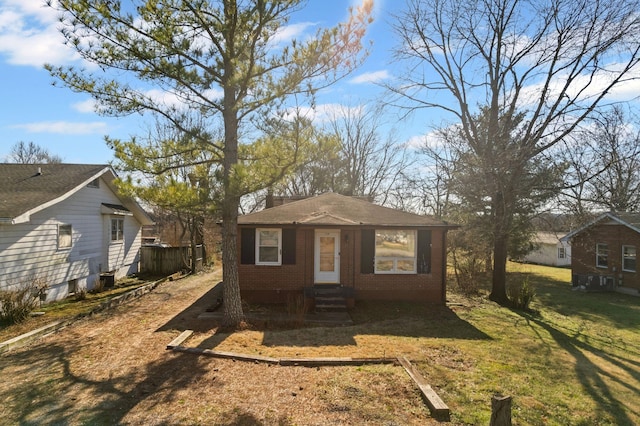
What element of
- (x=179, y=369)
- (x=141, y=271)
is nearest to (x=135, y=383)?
(x=179, y=369)

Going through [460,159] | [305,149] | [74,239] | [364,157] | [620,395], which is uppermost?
[364,157]

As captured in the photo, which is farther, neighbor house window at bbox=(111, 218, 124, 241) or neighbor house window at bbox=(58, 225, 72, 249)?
neighbor house window at bbox=(111, 218, 124, 241)

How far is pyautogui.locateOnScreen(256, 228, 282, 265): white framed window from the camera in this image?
1238cm

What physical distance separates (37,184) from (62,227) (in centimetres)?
175

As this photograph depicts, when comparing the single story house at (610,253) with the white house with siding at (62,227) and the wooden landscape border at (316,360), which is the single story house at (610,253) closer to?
the wooden landscape border at (316,360)

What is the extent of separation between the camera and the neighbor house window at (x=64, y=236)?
42.0 ft

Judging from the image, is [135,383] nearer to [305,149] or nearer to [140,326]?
[140,326]

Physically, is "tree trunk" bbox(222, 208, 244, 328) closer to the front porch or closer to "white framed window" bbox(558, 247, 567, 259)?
the front porch

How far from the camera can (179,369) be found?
255 inches

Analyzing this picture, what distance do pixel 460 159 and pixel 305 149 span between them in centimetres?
916

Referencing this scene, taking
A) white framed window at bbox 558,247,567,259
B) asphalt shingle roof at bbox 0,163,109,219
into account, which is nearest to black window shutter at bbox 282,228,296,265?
asphalt shingle roof at bbox 0,163,109,219

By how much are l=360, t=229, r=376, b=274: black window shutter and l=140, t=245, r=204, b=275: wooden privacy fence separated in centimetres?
1099

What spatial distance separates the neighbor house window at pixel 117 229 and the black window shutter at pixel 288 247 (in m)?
9.27

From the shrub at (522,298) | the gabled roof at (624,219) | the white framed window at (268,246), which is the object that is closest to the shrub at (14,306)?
the white framed window at (268,246)
